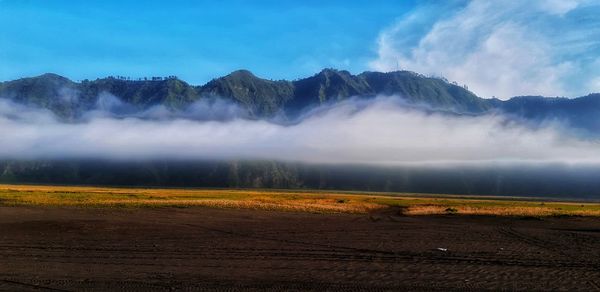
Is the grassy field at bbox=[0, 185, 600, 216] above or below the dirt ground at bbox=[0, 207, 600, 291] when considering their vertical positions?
above

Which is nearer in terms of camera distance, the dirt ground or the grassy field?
the dirt ground

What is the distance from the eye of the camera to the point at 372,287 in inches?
729

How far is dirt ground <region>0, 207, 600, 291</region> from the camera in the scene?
1902cm

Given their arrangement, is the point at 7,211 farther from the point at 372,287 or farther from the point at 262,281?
the point at 372,287

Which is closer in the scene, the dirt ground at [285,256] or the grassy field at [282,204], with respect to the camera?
the dirt ground at [285,256]

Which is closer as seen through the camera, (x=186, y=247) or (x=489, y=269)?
(x=489, y=269)

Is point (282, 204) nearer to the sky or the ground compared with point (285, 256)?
nearer to the sky

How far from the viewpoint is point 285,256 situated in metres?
24.3

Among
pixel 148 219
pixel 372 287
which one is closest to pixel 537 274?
pixel 372 287

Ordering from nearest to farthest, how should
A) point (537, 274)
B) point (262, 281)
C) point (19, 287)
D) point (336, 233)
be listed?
point (19, 287)
point (262, 281)
point (537, 274)
point (336, 233)

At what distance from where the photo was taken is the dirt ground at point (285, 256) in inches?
749

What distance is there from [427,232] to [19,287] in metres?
26.0

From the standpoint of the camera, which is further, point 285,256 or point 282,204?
point 282,204

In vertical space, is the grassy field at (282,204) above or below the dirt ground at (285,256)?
above
